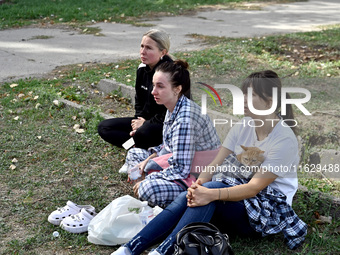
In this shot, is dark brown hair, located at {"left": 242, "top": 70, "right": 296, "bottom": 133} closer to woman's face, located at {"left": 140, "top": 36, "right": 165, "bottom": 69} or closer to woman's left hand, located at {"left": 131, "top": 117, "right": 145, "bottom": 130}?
woman's face, located at {"left": 140, "top": 36, "right": 165, "bottom": 69}

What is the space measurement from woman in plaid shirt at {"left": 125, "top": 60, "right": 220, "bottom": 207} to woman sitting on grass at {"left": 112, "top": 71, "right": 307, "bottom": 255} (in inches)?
17.6

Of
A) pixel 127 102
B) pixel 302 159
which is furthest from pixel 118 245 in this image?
pixel 127 102

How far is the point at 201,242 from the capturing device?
8.87 feet

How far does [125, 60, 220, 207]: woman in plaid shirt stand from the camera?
3.63m

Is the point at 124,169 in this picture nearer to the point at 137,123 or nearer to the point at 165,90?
the point at 137,123

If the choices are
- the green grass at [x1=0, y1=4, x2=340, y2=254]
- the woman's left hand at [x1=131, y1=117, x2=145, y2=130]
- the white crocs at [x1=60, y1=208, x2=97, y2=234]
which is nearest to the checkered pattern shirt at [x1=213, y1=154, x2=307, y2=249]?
the green grass at [x1=0, y1=4, x2=340, y2=254]

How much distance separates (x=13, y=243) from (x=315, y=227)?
Answer: 2095 millimetres

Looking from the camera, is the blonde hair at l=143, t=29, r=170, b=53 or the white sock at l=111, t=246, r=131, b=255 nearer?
the white sock at l=111, t=246, r=131, b=255

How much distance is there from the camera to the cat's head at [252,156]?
3127mm

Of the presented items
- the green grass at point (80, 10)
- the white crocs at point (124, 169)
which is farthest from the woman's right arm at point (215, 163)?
the green grass at point (80, 10)

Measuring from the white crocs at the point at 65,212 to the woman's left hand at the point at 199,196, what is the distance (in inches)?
36.7

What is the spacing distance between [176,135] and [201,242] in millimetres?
1133

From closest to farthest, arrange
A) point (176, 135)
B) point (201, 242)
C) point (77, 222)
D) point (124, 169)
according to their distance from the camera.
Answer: point (201, 242)
point (77, 222)
point (176, 135)
point (124, 169)

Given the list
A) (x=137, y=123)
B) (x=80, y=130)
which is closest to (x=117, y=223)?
(x=137, y=123)
